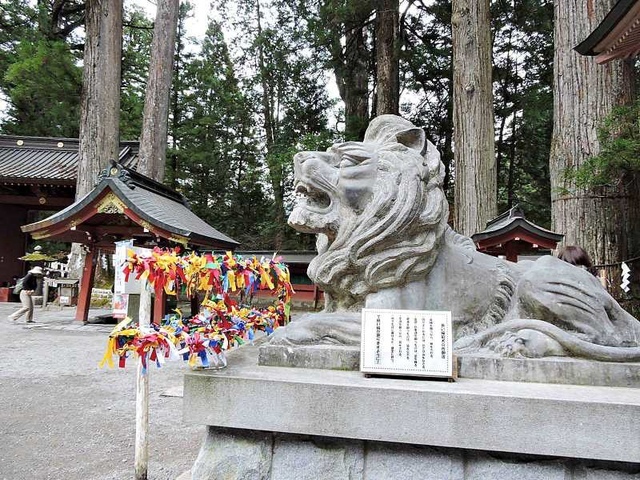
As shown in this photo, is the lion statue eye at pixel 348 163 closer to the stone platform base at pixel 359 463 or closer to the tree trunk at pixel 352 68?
the stone platform base at pixel 359 463

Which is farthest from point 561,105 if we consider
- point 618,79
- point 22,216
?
point 22,216

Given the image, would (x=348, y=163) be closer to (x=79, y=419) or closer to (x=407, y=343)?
(x=407, y=343)

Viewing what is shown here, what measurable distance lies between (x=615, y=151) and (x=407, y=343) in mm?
4090

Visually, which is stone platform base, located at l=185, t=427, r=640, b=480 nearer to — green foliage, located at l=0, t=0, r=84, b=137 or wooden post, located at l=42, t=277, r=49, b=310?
wooden post, located at l=42, t=277, r=49, b=310

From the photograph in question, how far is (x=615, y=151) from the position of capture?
4.54 meters

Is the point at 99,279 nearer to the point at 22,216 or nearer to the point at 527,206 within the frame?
the point at 22,216

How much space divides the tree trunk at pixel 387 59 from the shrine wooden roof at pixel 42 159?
26.8ft

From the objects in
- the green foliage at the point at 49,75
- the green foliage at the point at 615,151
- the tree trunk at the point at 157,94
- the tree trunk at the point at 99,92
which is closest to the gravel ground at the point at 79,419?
the green foliage at the point at 615,151

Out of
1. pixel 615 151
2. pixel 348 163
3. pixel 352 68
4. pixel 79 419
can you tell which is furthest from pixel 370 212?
pixel 352 68

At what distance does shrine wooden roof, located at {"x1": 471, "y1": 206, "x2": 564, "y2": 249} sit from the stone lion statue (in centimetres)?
373

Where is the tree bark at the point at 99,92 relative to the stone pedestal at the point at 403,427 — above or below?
above

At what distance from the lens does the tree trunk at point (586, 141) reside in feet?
17.4

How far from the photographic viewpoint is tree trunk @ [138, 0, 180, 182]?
37.3ft

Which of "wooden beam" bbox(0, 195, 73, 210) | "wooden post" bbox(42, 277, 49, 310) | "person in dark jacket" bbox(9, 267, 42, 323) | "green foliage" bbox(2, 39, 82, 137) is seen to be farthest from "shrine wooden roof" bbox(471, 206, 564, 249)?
"wooden beam" bbox(0, 195, 73, 210)
